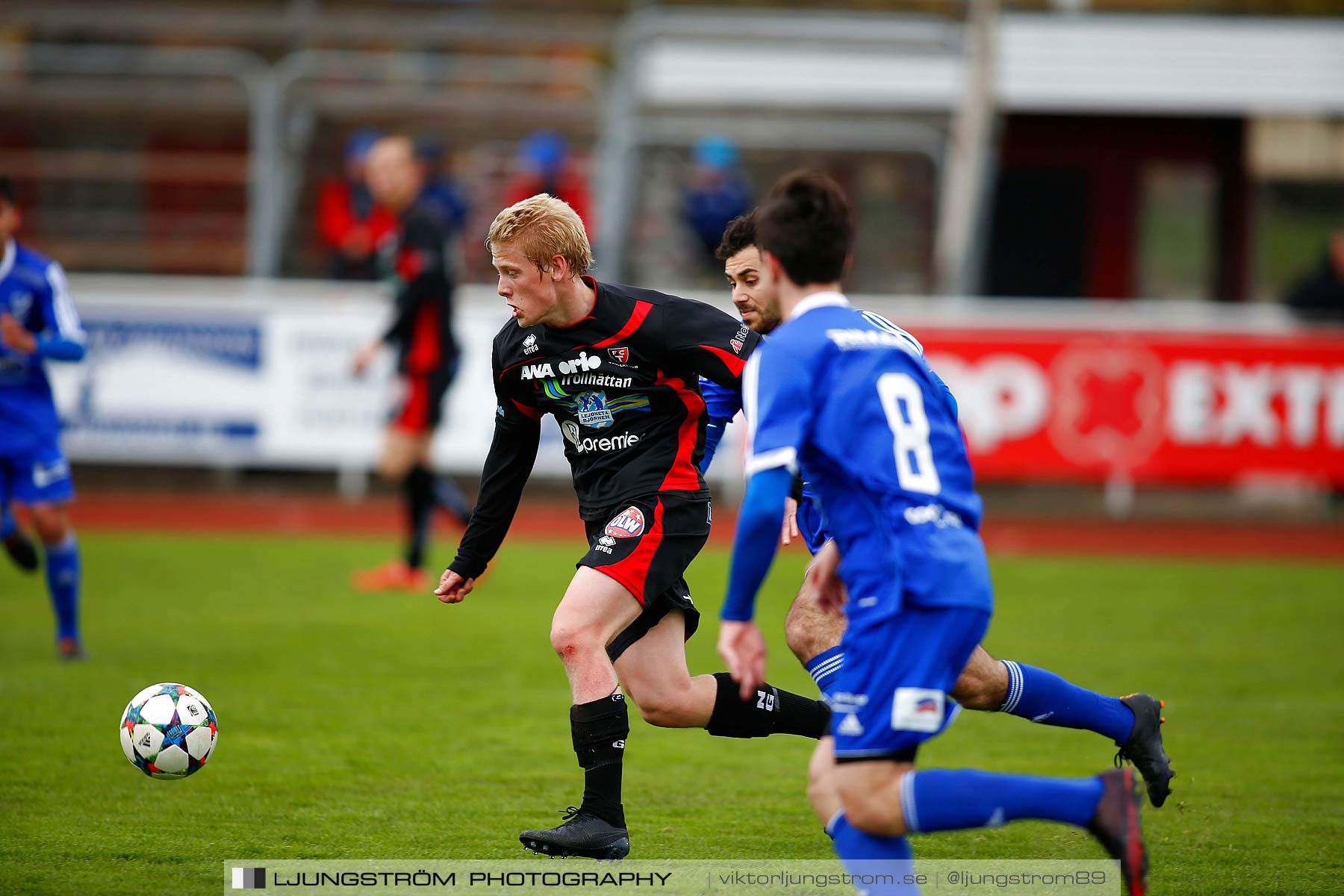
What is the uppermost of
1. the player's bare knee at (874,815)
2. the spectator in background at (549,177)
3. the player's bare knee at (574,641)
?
the spectator in background at (549,177)

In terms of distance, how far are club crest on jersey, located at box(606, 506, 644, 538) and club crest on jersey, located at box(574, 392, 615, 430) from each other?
1.04 ft

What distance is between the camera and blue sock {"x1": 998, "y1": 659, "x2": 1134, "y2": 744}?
15.7 ft

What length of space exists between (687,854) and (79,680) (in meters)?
3.81

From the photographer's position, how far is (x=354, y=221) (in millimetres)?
15375

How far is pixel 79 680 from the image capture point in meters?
7.22

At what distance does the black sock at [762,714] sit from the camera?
199 inches

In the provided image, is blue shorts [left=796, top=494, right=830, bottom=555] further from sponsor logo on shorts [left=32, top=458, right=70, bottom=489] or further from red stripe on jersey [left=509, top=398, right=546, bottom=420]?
sponsor logo on shorts [left=32, top=458, right=70, bottom=489]

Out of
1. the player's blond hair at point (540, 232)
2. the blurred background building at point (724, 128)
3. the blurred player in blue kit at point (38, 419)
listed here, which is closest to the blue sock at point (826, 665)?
the player's blond hair at point (540, 232)

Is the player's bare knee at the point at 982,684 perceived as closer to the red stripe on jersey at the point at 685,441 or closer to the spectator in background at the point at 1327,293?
the red stripe on jersey at the point at 685,441

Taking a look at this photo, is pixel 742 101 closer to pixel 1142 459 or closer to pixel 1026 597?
pixel 1142 459

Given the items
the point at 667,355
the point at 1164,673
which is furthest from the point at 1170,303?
the point at 667,355

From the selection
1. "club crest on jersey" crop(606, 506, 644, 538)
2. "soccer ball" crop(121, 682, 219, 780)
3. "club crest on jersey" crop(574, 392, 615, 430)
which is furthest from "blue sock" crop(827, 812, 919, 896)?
"soccer ball" crop(121, 682, 219, 780)

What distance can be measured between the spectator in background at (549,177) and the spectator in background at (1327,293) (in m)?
7.15

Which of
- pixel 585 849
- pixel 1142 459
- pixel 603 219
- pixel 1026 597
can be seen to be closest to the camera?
pixel 585 849
